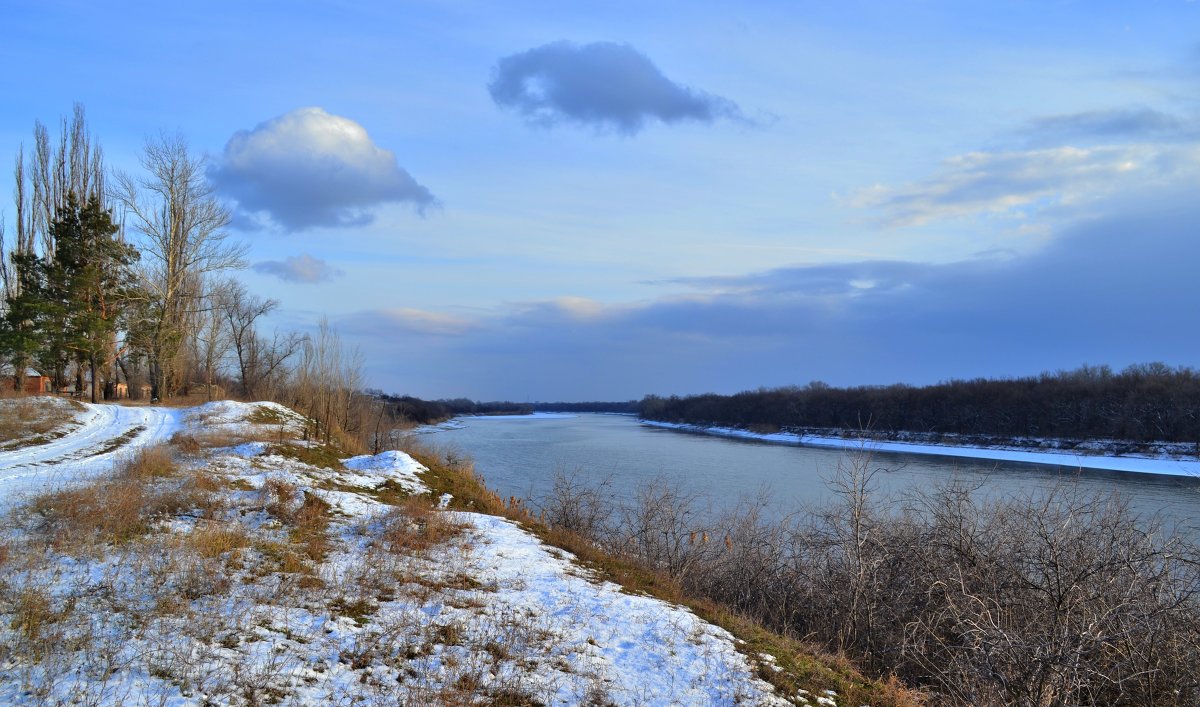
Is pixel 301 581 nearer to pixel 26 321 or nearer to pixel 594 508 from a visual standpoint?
pixel 594 508

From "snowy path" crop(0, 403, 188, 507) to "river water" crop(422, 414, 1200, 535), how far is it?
37.6 feet

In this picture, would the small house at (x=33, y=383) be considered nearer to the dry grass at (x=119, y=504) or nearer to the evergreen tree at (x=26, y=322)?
the evergreen tree at (x=26, y=322)

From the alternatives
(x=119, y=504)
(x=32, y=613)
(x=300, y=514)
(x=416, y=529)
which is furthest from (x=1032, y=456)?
(x=32, y=613)

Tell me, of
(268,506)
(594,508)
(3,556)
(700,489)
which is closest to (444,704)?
(3,556)

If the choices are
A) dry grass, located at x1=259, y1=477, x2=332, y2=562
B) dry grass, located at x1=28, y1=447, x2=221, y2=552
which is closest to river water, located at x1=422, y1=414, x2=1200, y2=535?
dry grass, located at x1=259, y1=477, x2=332, y2=562

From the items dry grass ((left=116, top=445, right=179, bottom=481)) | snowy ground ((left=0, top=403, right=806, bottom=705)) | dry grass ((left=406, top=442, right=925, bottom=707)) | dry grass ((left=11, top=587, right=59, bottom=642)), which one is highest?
dry grass ((left=116, top=445, right=179, bottom=481))

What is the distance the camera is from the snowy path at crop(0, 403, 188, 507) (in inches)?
413

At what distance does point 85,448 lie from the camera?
560 inches

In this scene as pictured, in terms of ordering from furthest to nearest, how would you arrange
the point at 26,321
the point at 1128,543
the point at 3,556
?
1. the point at 26,321
2. the point at 1128,543
3. the point at 3,556

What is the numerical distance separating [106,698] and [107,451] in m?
12.0

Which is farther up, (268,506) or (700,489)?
(268,506)

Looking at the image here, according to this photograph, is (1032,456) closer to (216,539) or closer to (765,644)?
(765,644)

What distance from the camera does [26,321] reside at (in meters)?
26.3

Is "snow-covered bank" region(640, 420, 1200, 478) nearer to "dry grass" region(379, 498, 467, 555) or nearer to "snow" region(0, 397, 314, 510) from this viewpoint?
"dry grass" region(379, 498, 467, 555)
